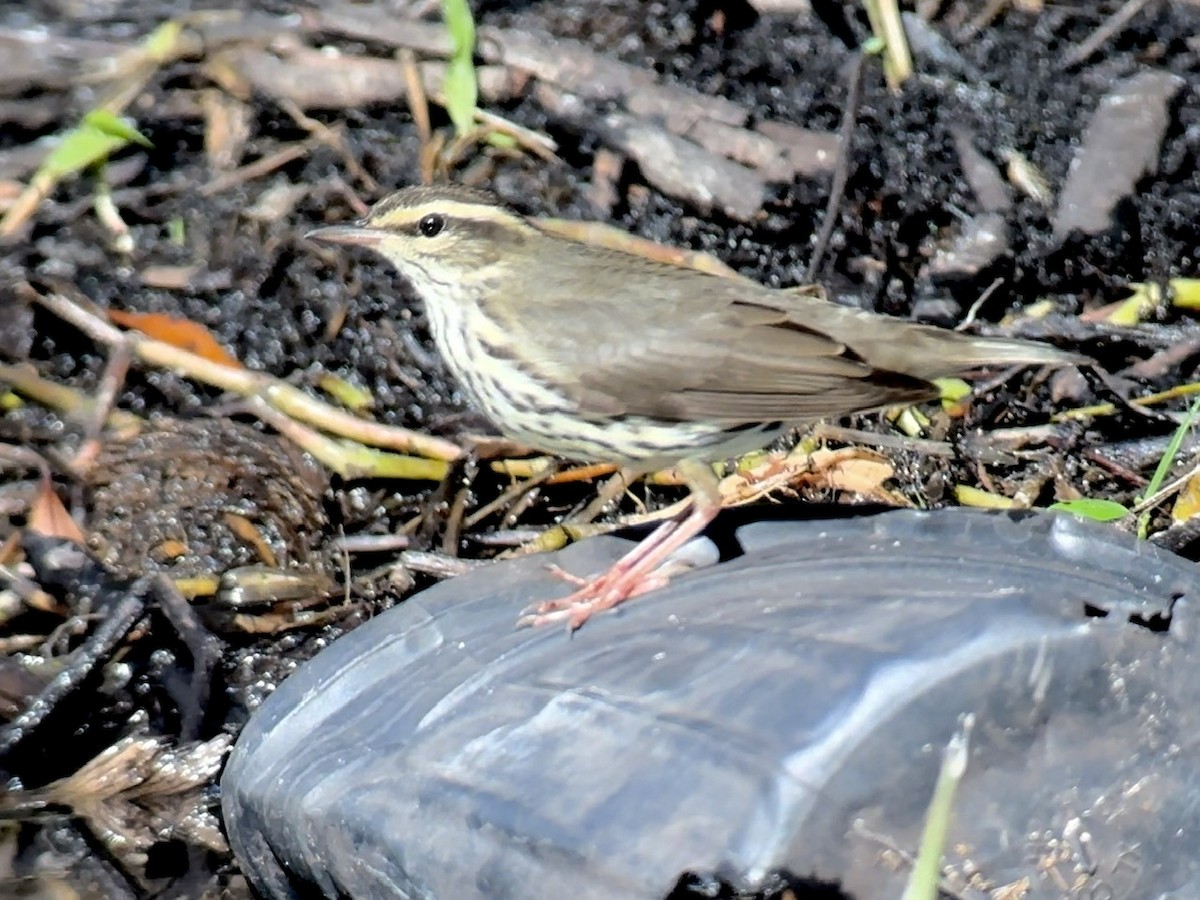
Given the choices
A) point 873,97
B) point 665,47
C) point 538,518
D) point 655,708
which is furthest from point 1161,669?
point 665,47

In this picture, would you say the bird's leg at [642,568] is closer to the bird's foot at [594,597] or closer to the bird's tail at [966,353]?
the bird's foot at [594,597]

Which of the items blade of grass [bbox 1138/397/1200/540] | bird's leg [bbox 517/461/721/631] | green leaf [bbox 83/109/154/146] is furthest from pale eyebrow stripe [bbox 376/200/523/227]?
blade of grass [bbox 1138/397/1200/540]

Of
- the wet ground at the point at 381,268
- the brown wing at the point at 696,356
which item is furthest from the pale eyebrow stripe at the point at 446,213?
the wet ground at the point at 381,268

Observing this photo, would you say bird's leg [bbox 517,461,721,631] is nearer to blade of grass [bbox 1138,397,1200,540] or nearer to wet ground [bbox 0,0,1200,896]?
wet ground [bbox 0,0,1200,896]

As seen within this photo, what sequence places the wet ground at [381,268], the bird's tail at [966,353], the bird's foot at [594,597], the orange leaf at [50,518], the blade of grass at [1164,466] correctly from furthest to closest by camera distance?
the orange leaf at [50,518], the blade of grass at [1164,466], the wet ground at [381,268], the bird's tail at [966,353], the bird's foot at [594,597]

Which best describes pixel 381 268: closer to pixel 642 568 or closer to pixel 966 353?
pixel 642 568

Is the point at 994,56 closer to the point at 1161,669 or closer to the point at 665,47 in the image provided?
the point at 665,47
